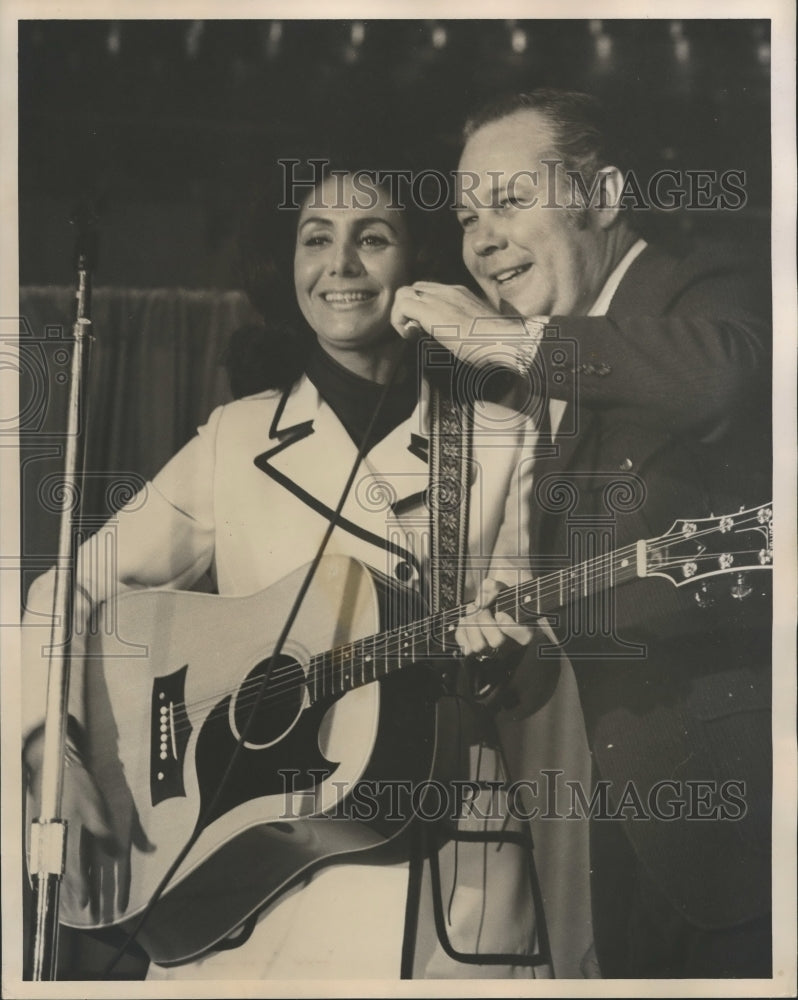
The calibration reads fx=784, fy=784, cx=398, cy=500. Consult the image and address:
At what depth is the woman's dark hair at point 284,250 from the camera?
140 cm

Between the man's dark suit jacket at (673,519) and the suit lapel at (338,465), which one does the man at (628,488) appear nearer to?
the man's dark suit jacket at (673,519)

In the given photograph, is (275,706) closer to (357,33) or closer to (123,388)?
(123,388)

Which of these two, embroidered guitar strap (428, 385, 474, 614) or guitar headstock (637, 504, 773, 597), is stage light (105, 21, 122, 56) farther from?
guitar headstock (637, 504, 773, 597)

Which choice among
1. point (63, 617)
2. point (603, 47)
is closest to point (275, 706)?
point (63, 617)

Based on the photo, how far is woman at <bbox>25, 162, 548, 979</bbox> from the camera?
1388 millimetres

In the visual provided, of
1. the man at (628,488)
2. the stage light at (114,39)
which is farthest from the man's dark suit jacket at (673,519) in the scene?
the stage light at (114,39)

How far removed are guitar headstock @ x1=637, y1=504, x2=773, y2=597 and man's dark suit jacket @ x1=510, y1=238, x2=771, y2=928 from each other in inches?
0.8

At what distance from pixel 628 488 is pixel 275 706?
73 centimetres

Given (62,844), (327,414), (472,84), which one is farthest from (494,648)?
(472,84)

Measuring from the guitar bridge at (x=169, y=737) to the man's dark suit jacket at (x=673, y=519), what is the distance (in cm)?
68

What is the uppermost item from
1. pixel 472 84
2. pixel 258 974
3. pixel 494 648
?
pixel 472 84

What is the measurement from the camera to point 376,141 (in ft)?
4.60

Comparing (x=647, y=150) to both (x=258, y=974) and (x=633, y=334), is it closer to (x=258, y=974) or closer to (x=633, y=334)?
(x=633, y=334)

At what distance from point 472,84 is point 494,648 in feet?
3.30
